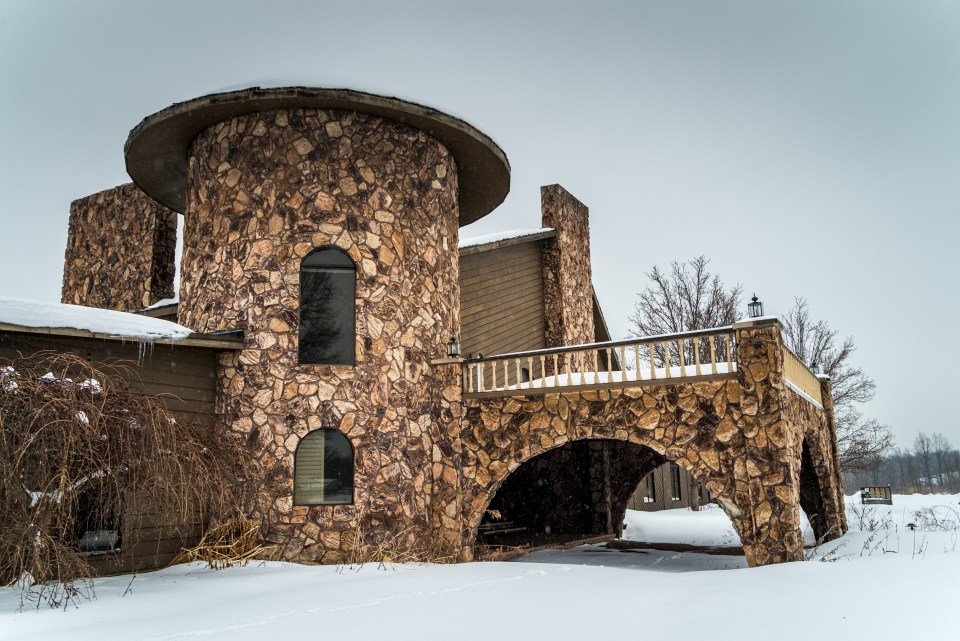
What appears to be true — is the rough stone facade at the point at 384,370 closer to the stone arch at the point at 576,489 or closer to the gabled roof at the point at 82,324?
the gabled roof at the point at 82,324

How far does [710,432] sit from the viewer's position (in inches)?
398

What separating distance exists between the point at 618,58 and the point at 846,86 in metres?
6.30

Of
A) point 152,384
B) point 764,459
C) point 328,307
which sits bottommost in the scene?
point 764,459

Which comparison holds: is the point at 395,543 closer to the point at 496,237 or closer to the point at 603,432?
A: the point at 603,432

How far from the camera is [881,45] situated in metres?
19.4

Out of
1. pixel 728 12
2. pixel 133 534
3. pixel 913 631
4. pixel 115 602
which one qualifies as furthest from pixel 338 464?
pixel 728 12

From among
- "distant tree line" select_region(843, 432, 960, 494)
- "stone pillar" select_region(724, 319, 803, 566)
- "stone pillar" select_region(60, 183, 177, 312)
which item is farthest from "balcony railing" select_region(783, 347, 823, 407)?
"distant tree line" select_region(843, 432, 960, 494)

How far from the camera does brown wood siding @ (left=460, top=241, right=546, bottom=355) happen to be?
48.9ft

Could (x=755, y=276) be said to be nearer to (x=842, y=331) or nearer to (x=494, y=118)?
(x=842, y=331)

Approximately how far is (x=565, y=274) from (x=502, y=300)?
2.69 metres

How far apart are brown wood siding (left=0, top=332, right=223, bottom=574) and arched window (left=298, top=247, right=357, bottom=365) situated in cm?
142

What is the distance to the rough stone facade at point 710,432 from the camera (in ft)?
31.7

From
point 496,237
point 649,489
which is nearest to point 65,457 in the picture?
point 496,237

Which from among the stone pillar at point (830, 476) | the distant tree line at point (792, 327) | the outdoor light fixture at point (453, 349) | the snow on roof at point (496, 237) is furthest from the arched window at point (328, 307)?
the distant tree line at point (792, 327)
